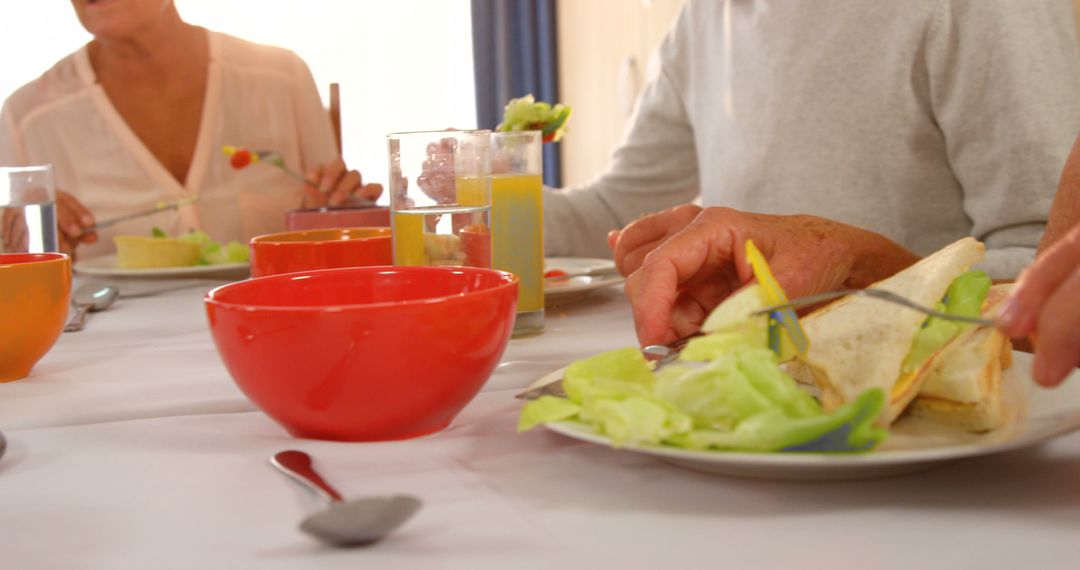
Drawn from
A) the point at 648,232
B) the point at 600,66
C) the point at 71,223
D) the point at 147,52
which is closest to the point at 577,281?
the point at 648,232

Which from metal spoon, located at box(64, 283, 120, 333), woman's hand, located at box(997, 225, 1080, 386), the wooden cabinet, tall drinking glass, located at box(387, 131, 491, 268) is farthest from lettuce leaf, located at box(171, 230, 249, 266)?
the wooden cabinet

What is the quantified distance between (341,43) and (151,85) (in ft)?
5.09

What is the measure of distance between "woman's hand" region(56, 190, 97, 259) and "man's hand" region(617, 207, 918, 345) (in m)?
1.25

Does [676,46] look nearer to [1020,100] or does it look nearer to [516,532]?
[1020,100]

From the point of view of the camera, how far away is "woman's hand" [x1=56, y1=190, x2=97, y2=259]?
1.83 m

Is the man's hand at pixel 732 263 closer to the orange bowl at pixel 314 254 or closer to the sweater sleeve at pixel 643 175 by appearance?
the orange bowl at pixel 314 254

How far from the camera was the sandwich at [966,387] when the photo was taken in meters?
0.54

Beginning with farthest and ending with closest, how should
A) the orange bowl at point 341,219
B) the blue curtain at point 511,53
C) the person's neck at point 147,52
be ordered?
the blue curtain at point 511,53
the person's neck at point 147,52
the orange bowl at point 341,219

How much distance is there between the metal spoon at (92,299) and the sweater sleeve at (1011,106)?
108 cm

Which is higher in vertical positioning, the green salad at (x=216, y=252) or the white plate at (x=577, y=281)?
the green salad at (x=216, y=252)

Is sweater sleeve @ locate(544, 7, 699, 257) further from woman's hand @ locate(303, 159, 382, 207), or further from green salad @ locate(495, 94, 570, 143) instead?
green salad @ locate(495, 94, 570, 143)

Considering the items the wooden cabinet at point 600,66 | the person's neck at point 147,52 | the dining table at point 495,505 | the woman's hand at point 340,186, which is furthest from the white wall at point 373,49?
the dining table at point 495,505

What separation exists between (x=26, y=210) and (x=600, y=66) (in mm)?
3020

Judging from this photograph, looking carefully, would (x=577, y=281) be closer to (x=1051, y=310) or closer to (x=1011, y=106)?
(x=1011, y=106)
